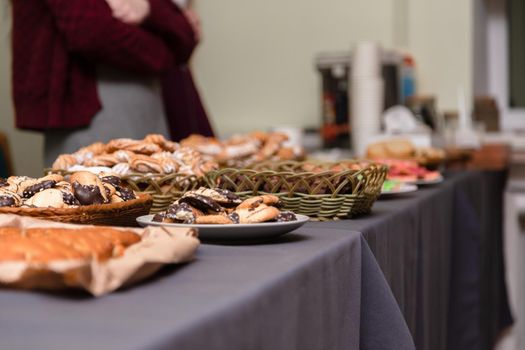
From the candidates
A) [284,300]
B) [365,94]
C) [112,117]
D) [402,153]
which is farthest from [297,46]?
[284,300]

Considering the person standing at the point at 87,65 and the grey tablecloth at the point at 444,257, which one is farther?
the person standing at the point at 87,65

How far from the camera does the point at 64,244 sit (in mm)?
564

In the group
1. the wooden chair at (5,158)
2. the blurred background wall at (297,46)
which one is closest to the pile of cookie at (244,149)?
the wooden chair at (5,158)

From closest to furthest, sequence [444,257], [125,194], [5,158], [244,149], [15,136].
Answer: [125,194] → [244,149] → [444,257] → [5,158] → [15,136]

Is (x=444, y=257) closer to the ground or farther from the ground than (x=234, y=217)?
closer to the ground

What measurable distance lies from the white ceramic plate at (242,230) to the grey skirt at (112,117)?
1159 mm

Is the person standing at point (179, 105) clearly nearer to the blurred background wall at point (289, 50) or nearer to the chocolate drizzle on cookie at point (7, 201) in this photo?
the blurred background wall at point (289, 50)

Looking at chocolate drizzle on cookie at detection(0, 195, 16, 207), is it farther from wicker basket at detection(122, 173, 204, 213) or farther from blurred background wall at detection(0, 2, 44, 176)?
blurred background wall at detection(0, 2, 44, 176)

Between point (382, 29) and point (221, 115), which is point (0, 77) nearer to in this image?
point (221, 115)

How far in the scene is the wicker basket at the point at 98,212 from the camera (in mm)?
765

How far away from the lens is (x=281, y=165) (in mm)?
1303

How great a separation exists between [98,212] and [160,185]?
0.26 metres

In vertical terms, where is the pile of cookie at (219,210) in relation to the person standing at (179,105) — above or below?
below

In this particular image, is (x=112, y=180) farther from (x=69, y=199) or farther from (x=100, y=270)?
(x=100, y=270)
